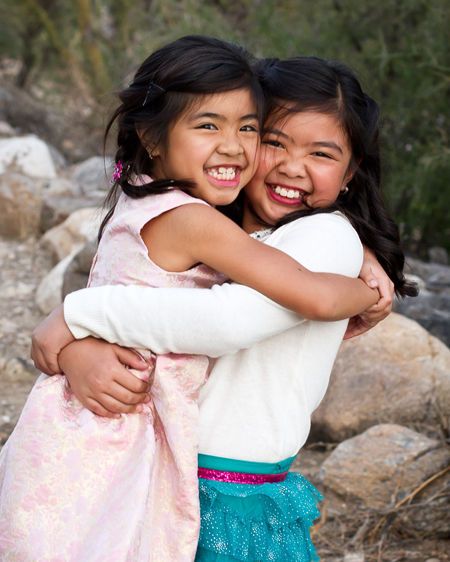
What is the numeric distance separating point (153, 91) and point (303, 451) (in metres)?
2.56

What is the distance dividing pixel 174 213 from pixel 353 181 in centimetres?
54

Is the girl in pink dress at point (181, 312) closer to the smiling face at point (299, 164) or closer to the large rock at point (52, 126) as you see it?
the smiling face at point (299, 164)

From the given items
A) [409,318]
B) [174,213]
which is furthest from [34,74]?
[174,213]

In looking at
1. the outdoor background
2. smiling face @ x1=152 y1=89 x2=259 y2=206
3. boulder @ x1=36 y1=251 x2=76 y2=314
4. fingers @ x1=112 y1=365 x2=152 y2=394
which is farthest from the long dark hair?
boulder @ x1=36 y1=251 x2=76 y2=314

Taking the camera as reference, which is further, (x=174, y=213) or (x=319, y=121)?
(x=319, y=121)

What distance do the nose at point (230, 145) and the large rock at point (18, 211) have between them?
481 cm

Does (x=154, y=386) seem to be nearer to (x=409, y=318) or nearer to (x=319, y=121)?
(x=319, y=121)

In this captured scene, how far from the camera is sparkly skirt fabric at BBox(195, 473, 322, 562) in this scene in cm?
197

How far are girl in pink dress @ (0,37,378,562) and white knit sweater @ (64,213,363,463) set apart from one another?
2.0 inches

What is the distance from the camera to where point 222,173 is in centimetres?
200

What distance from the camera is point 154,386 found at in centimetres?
192

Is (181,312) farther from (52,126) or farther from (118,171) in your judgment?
(52,126)

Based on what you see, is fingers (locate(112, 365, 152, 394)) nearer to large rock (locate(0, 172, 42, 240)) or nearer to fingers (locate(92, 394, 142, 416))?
fingers (locate(92, 394, 142, 416))

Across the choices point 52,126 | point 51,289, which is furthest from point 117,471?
point 52,126
